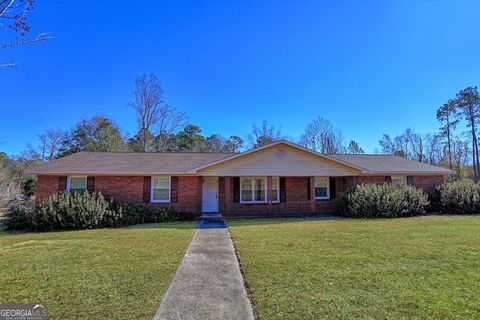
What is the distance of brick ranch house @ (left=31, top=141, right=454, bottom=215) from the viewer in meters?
17.1

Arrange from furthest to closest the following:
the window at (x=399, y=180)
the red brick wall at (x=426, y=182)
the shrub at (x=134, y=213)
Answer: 1. the red brick wall at (x=426, y=182)
2. the window at (x=399, y=180)
3. the shrub at (x=134, y=213)

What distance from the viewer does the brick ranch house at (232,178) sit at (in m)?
17.1

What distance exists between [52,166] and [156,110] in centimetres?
2034

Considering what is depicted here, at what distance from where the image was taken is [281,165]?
18.3 meters

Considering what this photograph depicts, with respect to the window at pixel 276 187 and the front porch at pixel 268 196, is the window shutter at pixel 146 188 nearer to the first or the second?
the front porch at pixel 268 196

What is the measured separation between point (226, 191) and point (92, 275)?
12.3 metres

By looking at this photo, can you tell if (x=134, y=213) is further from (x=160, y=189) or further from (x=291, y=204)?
(x=291, y=204)

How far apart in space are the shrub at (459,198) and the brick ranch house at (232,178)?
4.84 feet

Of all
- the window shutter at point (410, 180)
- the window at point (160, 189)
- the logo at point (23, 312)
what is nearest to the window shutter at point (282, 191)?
the window at point (160, 189)

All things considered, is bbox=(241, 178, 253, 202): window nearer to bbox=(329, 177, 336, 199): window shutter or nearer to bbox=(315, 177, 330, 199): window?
bbox=(315, 177, 330, 199): window

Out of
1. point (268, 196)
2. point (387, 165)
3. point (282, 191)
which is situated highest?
point (387, 165)

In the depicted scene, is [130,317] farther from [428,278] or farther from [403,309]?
[428,278]

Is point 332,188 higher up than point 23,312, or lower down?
higher up

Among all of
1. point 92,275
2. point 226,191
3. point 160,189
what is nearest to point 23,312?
point 92,275
